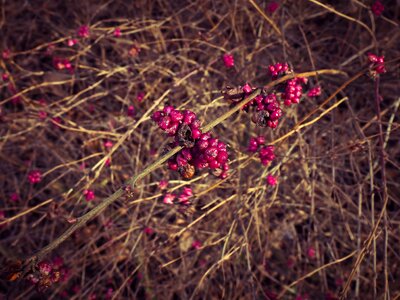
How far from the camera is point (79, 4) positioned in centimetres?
301

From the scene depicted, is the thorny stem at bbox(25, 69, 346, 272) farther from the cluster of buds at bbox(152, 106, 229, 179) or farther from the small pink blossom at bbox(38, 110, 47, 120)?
the small pink blossom at bbox(38, 110, 47, 120)

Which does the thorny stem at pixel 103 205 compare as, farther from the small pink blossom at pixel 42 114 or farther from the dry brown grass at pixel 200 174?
the small pink blossom at pixel 42 114

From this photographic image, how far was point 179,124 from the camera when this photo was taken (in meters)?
1.16

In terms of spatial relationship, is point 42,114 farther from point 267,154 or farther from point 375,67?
point 375,67

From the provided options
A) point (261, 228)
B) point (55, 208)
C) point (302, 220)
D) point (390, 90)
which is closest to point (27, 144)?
point (55, 208)

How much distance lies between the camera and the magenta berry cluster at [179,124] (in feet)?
3.70

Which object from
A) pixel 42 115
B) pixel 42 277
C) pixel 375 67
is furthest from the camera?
pixel 42 115

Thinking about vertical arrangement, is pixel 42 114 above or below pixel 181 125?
below

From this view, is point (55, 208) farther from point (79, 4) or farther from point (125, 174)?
point (79, 4)

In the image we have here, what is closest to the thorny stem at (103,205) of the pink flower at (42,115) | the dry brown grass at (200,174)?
the dry brown grass at (200,174)

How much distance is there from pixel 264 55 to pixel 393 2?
3.80 ft

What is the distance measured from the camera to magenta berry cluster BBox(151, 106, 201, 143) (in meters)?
1.13

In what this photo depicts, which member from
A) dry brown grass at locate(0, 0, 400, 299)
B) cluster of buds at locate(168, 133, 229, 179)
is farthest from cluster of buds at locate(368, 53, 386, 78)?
cluster of buds at locate(168, 133, 229, 179)

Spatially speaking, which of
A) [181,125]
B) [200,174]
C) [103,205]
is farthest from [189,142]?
[200,174]
